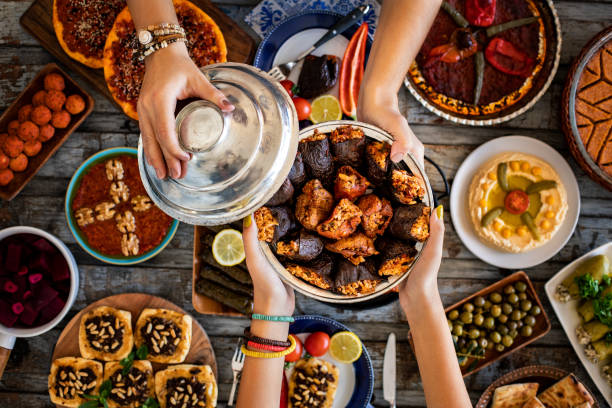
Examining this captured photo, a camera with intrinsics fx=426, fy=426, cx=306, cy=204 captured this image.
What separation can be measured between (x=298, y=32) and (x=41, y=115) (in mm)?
1789

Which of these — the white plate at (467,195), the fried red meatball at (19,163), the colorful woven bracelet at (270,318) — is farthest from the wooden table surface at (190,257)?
the colorful woven bracelet at (270,318)

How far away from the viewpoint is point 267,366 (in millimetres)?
2260

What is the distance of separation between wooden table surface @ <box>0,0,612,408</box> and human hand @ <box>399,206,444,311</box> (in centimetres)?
79

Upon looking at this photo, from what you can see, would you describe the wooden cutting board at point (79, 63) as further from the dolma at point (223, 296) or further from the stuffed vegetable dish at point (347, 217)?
the dolma at point (223, 296)

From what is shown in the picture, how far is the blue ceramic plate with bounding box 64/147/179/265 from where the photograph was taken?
283 centimetres

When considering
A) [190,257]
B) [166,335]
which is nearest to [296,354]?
[166,335]

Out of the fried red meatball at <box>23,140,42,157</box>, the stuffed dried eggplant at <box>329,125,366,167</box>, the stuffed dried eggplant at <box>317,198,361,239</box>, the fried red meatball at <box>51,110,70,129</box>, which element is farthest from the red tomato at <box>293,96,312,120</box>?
the fried red meatball at <box>23,140,42,157</box>

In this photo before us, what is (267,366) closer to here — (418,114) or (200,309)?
(200,309)

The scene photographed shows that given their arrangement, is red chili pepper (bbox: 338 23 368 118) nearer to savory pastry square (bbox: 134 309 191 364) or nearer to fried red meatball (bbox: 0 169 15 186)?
savory pastry square (bbox: 134 309 191 364)

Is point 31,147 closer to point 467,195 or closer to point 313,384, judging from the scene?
point 313,384

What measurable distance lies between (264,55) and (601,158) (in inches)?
91.2

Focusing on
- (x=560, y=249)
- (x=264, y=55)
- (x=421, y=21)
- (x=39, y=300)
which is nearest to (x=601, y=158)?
(x=560, y=249)

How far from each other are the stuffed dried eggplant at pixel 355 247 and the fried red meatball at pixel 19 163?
7.35 feet

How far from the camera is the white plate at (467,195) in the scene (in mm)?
2918
